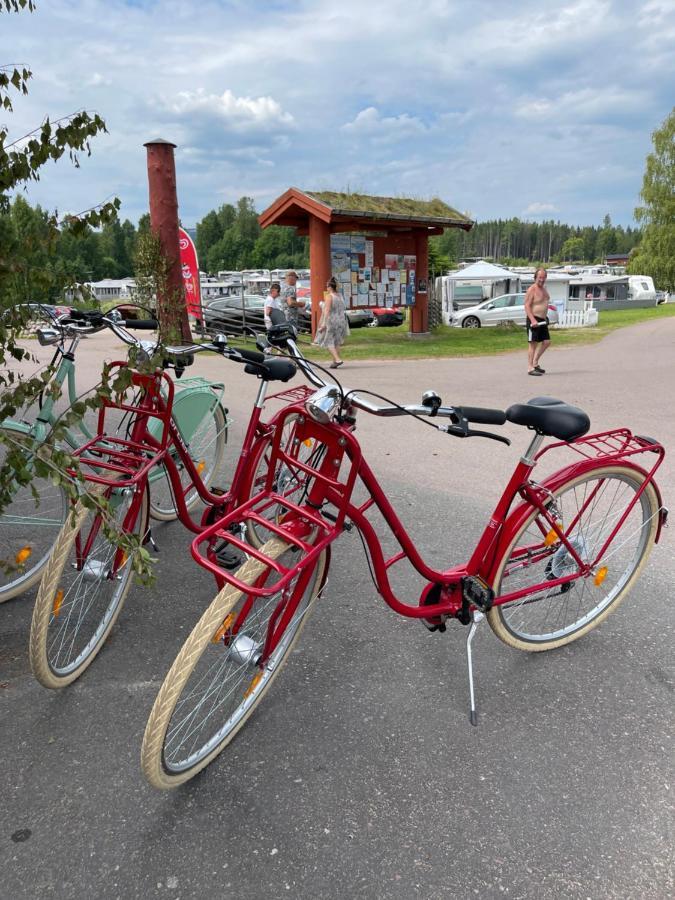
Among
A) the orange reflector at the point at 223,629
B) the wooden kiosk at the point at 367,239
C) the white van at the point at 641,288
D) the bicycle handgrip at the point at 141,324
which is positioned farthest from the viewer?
the white van at the point at 641,288

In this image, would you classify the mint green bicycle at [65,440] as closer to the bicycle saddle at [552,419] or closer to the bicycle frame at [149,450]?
the bicycle frame at [149,450]

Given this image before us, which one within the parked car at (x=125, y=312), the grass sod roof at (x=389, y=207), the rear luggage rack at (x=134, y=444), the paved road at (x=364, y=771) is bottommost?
the paved road at (x=364, y=771)

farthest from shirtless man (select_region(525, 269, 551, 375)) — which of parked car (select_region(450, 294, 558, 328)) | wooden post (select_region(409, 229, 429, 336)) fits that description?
parked car (select_region(450, 294, 558, 328))

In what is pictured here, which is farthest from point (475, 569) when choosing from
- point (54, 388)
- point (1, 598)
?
point (1, 598)

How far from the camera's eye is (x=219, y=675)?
96.7 inches

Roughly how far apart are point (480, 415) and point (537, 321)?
9.18 metres

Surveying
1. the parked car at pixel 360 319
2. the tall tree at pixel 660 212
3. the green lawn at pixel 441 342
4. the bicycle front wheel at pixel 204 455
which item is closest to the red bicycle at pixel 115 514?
the bicycle front wheel at pixel 204 455

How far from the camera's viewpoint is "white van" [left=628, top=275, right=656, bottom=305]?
51.2 m

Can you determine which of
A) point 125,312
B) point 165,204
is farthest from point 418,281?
point 125,312

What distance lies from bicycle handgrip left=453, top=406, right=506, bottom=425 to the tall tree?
59587 mm

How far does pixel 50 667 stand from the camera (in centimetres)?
270

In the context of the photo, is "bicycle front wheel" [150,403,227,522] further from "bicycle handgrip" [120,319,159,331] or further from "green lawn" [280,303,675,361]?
"green lawn" [280,303,675,361]

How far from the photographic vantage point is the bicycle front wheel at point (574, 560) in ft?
9.45

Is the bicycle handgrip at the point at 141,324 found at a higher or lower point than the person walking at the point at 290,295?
lower
